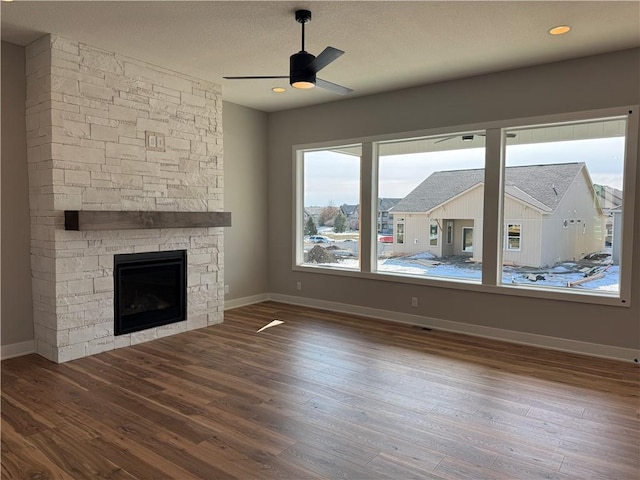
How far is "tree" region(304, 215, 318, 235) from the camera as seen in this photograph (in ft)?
21.5

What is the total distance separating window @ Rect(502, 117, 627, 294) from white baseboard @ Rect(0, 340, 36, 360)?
491 cm

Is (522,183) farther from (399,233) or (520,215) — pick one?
(399,233)

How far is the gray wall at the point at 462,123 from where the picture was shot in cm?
410

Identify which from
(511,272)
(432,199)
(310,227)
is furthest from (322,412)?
(310,227)

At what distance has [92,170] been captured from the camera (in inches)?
163

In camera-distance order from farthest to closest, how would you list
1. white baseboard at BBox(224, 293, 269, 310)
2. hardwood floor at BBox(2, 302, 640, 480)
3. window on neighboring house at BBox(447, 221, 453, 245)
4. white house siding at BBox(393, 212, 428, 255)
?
white baseboard at BBox(224, 293, 269, 310)
white house siding at BBox(393, 212, 428, 255)
window on neighboring house at BBox(447, 221, 453, 245)
hardwood floor at BBox(2, 302, 640, 480)

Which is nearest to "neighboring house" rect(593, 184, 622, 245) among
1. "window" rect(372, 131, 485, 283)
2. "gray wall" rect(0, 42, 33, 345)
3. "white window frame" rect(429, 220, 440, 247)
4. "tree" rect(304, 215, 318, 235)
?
"window" rect(372, 131, 485, 283)

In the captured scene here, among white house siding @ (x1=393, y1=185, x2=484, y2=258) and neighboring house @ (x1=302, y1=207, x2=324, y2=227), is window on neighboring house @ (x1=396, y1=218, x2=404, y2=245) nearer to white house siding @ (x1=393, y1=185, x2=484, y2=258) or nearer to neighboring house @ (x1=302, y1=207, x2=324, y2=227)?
white house siding @ (x1=393, y1=185, x2=484, y2=258)

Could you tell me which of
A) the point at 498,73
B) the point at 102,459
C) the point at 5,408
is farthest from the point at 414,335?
the point at 5,408

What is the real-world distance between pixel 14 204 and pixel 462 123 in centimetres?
467

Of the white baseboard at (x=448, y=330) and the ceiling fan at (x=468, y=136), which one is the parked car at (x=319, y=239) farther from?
the ceiling fan at (x=468, y=136)

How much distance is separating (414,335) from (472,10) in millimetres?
3232

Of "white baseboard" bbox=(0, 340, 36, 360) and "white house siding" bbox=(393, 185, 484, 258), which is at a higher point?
"white house siding" bbox=(393, 185, 484, 258)

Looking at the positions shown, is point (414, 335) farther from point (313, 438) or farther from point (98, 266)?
point (98, 266)
